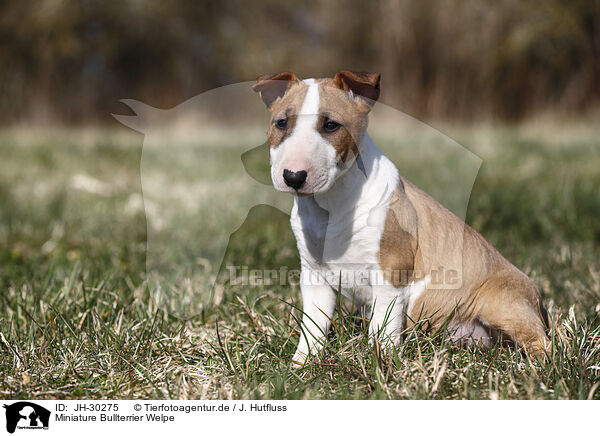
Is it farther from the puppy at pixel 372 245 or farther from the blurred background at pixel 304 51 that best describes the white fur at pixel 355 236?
the blurred background at pixel 304 51

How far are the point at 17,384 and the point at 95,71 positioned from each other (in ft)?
62.2

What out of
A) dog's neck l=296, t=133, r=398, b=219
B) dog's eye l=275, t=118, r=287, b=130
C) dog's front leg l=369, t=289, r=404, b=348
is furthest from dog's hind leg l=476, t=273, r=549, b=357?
dog's eye l=275, t=118, r=287, b=130

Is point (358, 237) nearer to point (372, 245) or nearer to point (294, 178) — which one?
point (372, 245)

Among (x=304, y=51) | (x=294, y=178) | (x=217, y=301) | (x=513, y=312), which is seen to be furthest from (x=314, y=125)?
(x=304, y=51)

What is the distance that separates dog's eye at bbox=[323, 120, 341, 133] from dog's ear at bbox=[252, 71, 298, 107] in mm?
354

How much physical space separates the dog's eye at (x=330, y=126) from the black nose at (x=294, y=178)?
0.94ft

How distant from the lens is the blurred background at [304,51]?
47.7ft

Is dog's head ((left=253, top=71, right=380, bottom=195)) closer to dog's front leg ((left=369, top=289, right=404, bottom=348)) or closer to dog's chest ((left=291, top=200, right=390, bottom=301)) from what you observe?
dog's chest ((left=291, top=200, right=390, bottom=301))

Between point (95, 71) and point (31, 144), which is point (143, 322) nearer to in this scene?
point (31, 144)

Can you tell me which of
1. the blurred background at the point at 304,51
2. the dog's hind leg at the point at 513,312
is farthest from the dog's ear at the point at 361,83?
the blurred background at the point at 304,51

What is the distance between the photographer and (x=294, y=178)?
2301mm

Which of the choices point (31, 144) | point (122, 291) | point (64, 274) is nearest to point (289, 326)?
point (122, 291)

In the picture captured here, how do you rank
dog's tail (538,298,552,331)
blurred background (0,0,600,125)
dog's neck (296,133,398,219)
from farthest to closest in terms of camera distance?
blurred background (0,0,600,125) → dog's tail (538,298,552,331) → dog's neck (296,133,398,219)

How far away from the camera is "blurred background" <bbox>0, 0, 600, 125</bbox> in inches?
573
